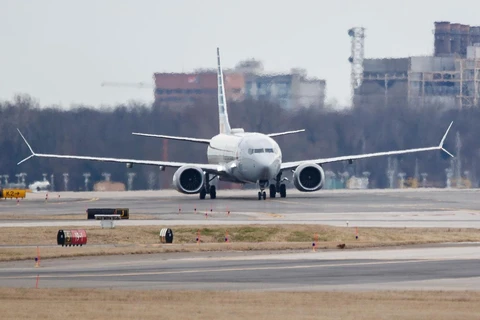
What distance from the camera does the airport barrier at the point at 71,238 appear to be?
146ft

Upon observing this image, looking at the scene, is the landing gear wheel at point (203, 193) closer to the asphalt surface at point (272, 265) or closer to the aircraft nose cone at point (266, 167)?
the aircraft nose cone at point (266, 167)

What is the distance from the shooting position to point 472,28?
625 ft

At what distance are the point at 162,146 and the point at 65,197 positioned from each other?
53.3 ft

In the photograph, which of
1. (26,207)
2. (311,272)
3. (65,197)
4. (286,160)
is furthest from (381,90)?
(311,272)

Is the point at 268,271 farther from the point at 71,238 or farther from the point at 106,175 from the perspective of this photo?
the point at 106,175

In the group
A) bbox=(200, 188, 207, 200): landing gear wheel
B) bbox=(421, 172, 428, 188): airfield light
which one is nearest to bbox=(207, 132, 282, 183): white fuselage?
bbox=(200, 188, 207, 200): landing gear wheel

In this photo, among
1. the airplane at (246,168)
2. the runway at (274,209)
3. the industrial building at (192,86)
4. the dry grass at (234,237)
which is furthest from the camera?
the industrial building at (192,86)

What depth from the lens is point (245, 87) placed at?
113688 millimetres

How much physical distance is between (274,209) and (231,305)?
39.8 metres

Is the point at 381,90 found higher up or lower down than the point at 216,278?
higher up

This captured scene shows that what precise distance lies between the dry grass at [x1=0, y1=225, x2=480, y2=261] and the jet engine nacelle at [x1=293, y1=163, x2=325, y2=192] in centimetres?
3008

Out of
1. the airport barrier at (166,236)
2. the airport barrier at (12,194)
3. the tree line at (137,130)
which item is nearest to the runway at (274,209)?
the airport barrier at (12,194)

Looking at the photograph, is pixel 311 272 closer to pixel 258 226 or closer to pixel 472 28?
pixel 258 226

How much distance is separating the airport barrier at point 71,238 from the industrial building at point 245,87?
62007 millimetres
